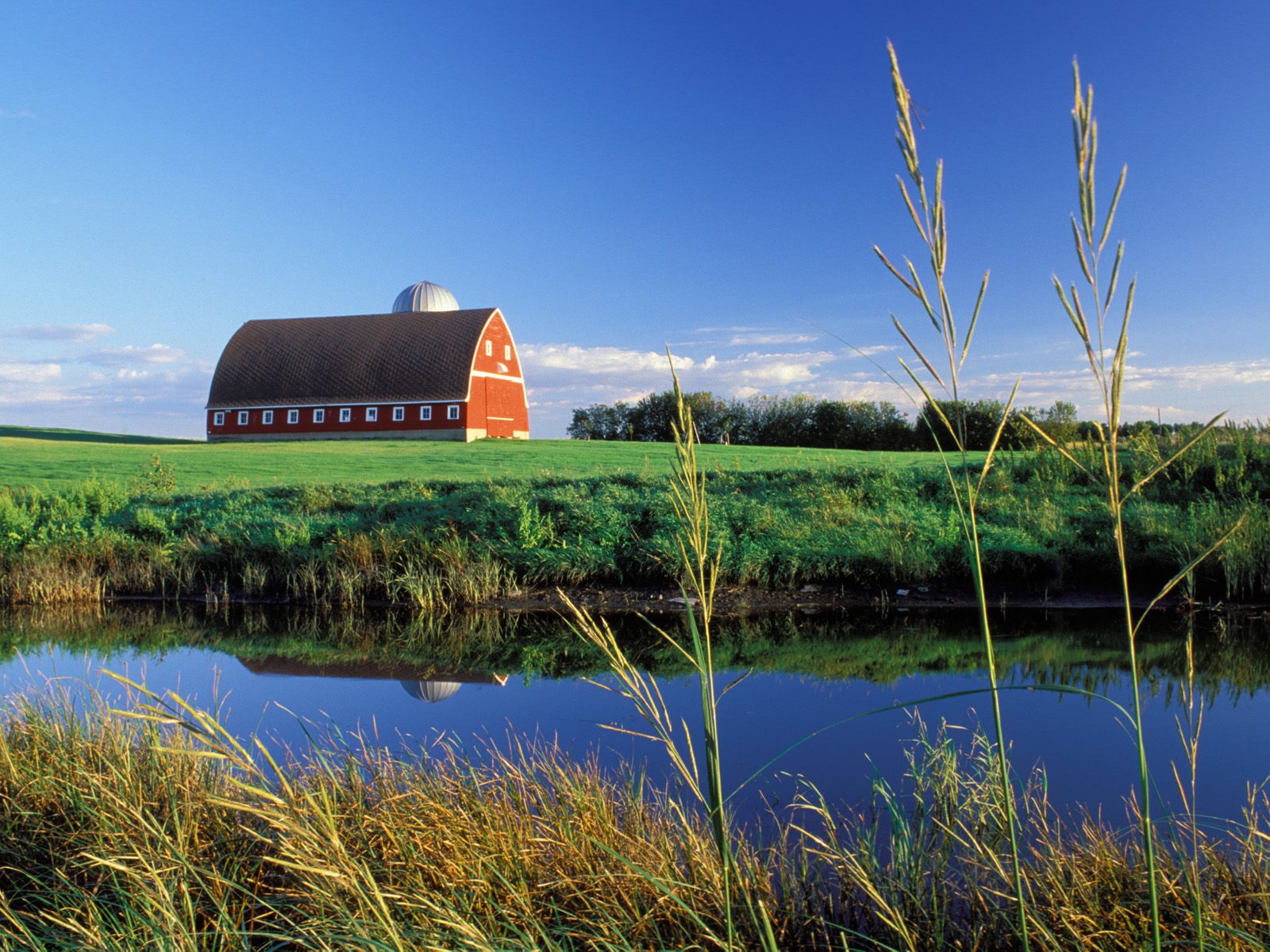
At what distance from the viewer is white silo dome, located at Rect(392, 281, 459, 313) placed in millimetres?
56469

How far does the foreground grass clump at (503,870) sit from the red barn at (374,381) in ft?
133

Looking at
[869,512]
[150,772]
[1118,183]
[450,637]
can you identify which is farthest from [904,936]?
[869,512]

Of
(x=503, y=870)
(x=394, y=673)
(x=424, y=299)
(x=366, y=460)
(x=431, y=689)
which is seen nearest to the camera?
(x=503, y=870)

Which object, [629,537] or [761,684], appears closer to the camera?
[761,684]

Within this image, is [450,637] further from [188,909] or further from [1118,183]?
[1118,183]

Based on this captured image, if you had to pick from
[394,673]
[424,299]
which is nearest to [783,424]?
[424,299]

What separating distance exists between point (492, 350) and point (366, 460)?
1827cm

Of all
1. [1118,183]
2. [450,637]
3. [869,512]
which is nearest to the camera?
[1118,183]

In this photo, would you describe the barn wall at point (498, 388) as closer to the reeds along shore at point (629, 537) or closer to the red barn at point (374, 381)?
the red barn at point (374, 381)

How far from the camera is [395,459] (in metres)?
30.8

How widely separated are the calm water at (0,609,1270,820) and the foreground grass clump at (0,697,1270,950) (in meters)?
0.58

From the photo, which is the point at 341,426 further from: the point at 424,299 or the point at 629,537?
the point at 629,537

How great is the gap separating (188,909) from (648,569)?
1040 cm

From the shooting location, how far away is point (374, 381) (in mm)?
45969
